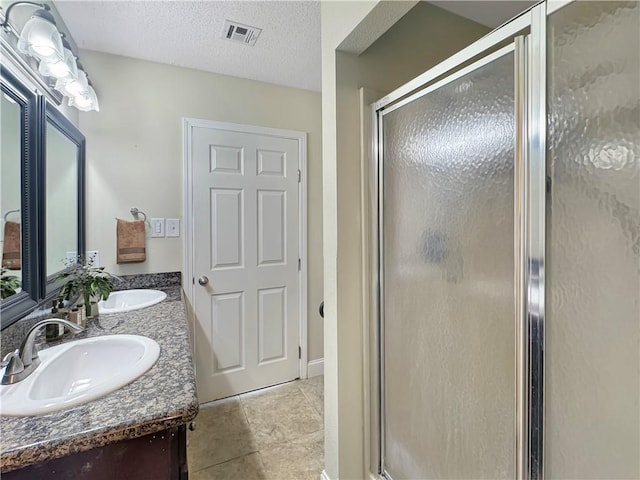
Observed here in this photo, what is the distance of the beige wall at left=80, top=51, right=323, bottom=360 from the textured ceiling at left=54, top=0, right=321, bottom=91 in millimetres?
101

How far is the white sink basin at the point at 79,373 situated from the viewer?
2.49 ft

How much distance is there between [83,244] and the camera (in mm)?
1873

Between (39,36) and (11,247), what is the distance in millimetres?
772

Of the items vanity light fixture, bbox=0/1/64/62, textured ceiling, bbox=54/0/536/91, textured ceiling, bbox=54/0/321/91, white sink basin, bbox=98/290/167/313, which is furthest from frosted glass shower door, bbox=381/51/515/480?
white sink basin, bbox=98/290/167/313

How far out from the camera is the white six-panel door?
2176 millimetres

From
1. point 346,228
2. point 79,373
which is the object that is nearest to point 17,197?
point 79,373

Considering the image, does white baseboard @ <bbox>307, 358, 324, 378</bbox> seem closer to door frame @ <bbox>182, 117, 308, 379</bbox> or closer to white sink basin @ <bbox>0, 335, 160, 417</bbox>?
door frame @ <bbox>182, 117, 308, 379</bbox>

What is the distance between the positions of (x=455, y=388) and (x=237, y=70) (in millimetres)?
2304

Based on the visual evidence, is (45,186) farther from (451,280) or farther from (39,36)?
(451,280)

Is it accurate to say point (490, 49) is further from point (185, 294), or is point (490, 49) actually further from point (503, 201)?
point (185, 294)

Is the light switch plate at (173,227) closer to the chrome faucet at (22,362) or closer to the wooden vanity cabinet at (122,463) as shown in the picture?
the chrome faucet at (22,362)

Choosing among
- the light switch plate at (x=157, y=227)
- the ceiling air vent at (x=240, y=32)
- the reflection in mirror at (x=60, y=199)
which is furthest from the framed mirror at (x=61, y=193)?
the ceiling air vent at (x=240, y=32)

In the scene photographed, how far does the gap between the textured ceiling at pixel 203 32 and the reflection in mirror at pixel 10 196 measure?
0.83 meters

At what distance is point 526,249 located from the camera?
782 mm
